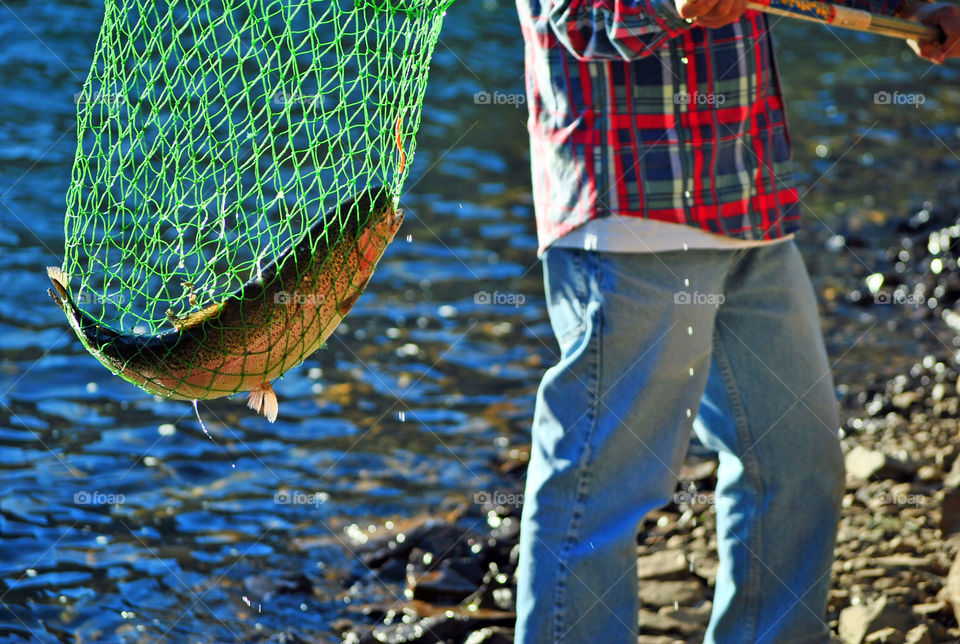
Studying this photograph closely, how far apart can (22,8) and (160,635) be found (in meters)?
8.15

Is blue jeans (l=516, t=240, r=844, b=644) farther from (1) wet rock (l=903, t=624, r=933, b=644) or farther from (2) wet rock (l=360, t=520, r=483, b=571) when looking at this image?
(2) wet rock (l=360, t=520, r=483, b=571)

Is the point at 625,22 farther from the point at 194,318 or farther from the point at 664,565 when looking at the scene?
the point at 664,565

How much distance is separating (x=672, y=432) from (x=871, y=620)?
1.23 metres

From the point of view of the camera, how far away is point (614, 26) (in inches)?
88.4

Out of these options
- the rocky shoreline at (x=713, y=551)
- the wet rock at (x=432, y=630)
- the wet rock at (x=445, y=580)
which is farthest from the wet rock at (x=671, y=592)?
the wet rock at (x=445, y=580)

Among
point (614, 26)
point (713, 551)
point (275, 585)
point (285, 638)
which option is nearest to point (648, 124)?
point (614, 26)

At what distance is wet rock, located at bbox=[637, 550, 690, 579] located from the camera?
382 cm

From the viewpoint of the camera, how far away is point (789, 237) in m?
2.63

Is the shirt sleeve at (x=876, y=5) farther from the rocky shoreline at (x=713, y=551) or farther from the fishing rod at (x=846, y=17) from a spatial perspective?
the rocky shoreline at (x=713, y=551)

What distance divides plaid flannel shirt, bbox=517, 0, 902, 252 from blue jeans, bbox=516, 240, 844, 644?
4.0 inches

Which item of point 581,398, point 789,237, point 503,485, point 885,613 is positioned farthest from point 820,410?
point 503,485

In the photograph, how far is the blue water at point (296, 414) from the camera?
393 cm

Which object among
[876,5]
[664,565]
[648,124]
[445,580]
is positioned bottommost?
[445,580]

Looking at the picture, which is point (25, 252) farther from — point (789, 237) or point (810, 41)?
point (810, 41)
